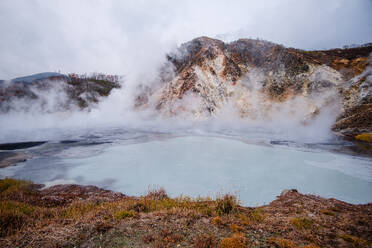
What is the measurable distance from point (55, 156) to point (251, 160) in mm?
15151

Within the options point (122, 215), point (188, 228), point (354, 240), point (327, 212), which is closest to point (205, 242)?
point (188, 228)

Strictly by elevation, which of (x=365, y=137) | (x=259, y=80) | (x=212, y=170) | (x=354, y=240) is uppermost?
(x=259, y=80)

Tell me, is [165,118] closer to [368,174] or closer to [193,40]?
[193,40]

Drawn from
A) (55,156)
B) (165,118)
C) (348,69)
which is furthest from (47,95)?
(348,69)

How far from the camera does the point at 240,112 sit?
3112cm

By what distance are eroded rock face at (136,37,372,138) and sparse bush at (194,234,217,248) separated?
26351 millimetres

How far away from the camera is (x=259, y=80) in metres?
34.0

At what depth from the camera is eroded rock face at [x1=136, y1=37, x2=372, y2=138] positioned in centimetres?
2566

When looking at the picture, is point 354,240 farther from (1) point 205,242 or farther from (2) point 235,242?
(1) point 205,242

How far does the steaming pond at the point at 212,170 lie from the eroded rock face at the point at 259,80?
1456 cm

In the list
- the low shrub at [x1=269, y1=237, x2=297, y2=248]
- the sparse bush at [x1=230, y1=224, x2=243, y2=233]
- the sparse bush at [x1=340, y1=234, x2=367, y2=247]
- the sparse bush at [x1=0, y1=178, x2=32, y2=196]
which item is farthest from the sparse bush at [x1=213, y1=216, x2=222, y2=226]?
the sparse bush at [x1=0, y1=178, x2=32, y2=196]

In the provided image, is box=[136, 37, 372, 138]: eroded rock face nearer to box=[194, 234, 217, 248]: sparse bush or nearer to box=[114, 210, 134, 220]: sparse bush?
box=[114, 210, 134, 220]: sparse bush

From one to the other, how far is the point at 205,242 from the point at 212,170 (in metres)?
8.04

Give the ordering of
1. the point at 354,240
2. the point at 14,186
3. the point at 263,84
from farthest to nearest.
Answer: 1. the point at 263,84
2. the point at 14,186
3. the point at 354,240
